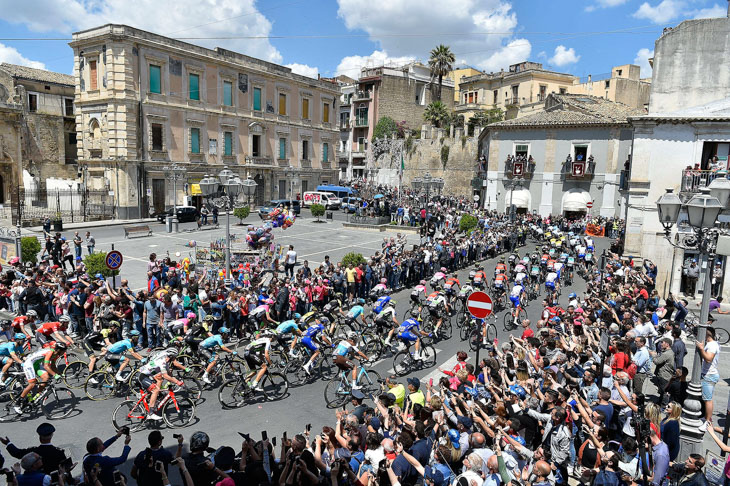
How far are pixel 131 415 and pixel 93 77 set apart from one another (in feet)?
125

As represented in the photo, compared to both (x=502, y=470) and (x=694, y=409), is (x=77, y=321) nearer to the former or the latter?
(x=502, y=470)

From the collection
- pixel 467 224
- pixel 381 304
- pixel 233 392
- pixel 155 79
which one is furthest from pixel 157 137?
pixel 233 392

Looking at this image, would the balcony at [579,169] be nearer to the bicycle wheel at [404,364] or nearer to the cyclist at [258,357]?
the bicycle wheel at [404,364]

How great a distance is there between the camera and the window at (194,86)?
43.7 m

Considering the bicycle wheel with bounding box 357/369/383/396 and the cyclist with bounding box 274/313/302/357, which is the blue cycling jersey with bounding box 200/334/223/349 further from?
the bicycle wheel with bounding box 357/369/383/396

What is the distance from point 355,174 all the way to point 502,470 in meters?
68.9

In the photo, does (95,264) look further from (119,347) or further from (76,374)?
(119,347)

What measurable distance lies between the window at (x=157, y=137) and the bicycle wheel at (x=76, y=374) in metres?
34.3

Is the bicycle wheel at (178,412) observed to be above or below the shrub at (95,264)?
below

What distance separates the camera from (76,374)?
10.3 meters

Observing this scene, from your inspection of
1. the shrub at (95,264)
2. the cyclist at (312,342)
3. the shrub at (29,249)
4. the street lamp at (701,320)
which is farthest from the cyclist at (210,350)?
the shrub at (29,249)

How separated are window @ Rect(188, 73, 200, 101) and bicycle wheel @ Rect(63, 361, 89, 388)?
3726cm

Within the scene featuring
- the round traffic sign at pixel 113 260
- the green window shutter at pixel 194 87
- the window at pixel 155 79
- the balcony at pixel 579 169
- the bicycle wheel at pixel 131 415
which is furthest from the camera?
the green window shutter at pixel 194 87

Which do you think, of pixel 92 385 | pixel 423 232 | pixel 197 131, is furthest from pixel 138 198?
Answer: pixel 92 385
